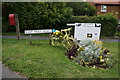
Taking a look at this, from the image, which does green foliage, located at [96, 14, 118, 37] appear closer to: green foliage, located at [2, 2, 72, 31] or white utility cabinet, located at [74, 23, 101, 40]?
green foliage, located at [2, 2, 72, 31]

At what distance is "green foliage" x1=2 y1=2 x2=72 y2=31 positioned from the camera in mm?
9641

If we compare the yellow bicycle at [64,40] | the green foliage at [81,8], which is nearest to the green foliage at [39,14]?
the yellow bicycle at [64,40]

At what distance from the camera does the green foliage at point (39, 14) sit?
31.6ft

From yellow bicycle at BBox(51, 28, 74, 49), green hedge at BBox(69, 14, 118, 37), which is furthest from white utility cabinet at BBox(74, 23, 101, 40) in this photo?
green hedge at BBox(69, 14, 118, 37)

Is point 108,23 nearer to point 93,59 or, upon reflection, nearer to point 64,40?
point 64,40

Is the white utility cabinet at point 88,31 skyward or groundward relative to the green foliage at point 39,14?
groundward

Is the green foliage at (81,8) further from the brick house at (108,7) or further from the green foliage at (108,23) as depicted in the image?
the green foliage at (108,23)

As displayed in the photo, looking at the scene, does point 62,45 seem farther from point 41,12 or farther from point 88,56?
point 41,12

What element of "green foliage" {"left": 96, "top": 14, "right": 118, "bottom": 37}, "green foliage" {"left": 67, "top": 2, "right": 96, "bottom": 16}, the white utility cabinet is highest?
"green foliage" {"left": 67, "top": 2, "right": 96, "bottom": 16}

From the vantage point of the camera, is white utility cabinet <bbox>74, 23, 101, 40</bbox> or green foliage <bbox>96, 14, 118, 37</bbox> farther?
green foliage <bbox>96, 14, 118, 37</bbox>

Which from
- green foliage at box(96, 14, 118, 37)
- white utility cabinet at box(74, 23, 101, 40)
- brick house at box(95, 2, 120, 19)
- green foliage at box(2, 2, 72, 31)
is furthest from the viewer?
brick house at box(95, 2, 120, 19)

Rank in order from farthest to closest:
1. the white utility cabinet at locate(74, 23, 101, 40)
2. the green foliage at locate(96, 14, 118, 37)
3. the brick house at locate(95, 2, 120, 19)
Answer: the brick house at locate(95, 2, 120, 19) → the green foliage at locate(96, 14, 118, 37) → the white utility cabinet at locate(74, 23, 101, 40)

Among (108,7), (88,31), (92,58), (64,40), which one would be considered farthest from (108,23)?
(108,7)

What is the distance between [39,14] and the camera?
31.9 ft
